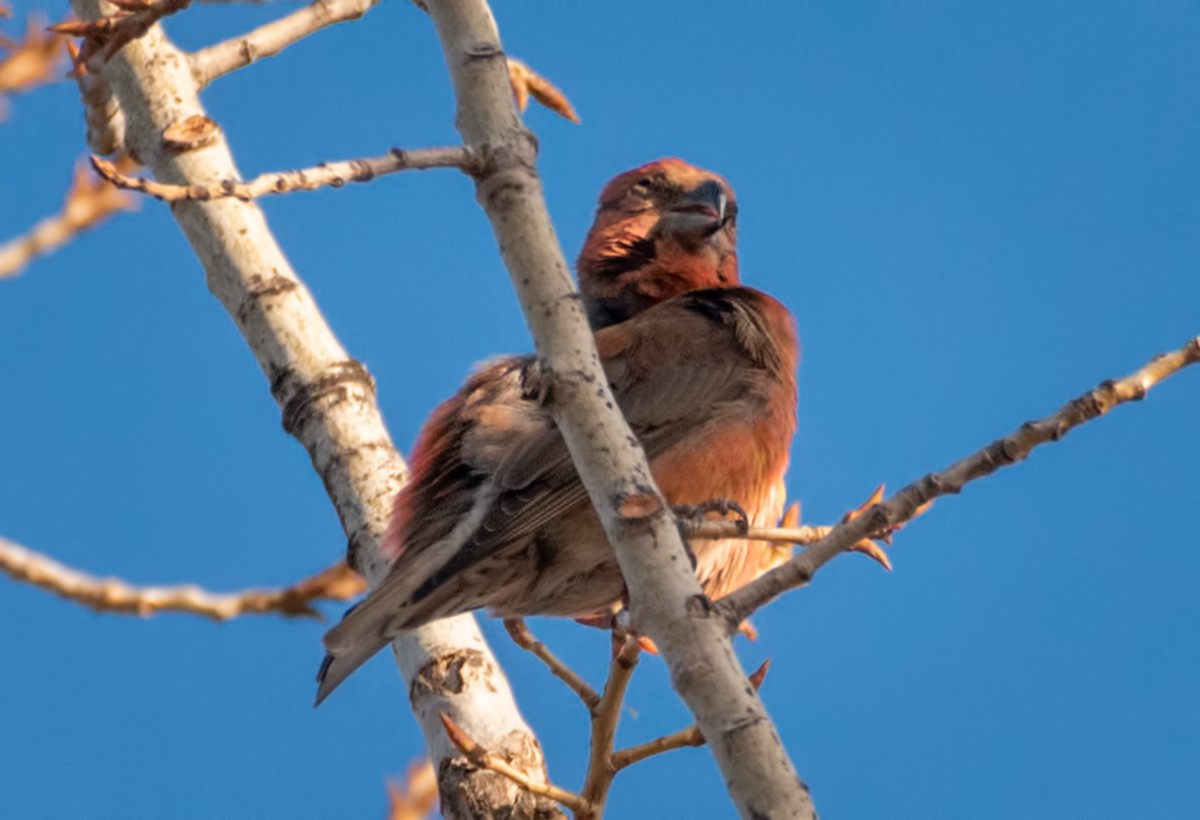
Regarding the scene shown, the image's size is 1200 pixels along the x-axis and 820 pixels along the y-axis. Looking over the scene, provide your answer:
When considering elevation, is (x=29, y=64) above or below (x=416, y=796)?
above

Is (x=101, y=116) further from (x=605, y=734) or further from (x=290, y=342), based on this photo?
(x=605, y=734)

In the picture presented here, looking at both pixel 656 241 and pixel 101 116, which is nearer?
pixel 101 116

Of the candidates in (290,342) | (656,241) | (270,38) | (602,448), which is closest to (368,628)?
(290,342)

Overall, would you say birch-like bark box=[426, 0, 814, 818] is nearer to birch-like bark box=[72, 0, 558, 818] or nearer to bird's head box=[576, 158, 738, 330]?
birch-like bark box=[72, 0, 558, 818]

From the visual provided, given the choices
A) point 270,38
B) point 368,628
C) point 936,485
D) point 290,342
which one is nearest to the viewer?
point 936,485

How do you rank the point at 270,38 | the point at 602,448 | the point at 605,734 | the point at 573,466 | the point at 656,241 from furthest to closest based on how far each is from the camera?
the point at 656,241 < the point at 270,38 < the point at 573,466 < the point at 605,734 < the point at 602,448

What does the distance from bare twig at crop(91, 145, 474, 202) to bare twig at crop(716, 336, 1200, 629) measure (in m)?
0.87

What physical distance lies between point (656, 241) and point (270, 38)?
4.80 feet

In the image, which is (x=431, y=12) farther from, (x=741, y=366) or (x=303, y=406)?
(x=741, y=366)

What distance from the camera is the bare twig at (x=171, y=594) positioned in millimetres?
3596

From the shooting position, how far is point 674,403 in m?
4.37

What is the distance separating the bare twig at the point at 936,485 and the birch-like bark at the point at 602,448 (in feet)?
0.29

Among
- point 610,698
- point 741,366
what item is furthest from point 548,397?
point 741,366

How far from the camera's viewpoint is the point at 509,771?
3119 mm
